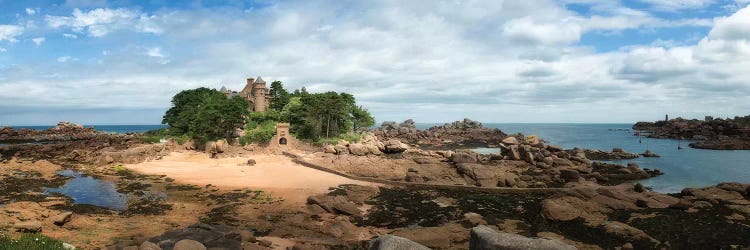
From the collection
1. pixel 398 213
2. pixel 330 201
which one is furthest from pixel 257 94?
pixel 398 213

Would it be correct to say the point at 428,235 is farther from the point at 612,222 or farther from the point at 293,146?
the point at 293,146

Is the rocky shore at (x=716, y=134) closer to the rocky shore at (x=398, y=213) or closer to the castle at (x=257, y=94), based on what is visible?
the rocky shore at (x=398, y=213)

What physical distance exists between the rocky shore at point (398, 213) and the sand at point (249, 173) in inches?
47.1

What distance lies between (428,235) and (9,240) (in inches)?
597

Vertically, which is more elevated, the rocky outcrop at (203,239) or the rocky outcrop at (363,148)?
the rocky outcrop at (363,148)

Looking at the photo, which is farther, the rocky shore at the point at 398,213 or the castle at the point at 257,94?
the castle at the point at 257,94

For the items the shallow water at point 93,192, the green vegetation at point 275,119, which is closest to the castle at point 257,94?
the green vegetation at point 275,119

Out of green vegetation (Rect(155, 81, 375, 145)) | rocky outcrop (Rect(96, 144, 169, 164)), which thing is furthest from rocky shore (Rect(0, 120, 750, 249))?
Answer: green vegetation (Rect(155, 81, 375, 145))

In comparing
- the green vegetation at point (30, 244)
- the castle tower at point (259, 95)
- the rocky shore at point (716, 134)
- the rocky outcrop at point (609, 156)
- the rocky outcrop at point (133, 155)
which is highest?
the castle tower at point (259, 95)

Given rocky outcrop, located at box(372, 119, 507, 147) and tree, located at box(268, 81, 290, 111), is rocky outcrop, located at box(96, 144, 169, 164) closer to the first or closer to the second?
tree, located at box(268, 81, 290, 111)

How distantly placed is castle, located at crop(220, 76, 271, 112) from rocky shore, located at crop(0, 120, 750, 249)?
32.3 m

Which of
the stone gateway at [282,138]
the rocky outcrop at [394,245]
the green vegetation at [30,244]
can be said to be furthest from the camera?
the stone gateway at [282,138]

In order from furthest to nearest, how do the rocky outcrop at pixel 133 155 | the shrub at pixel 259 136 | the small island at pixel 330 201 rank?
the shrub at pixel 259 136, the rocky outcrop at pixel 133 155, the small island at pixel 330 201

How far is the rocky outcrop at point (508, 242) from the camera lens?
413 inches
